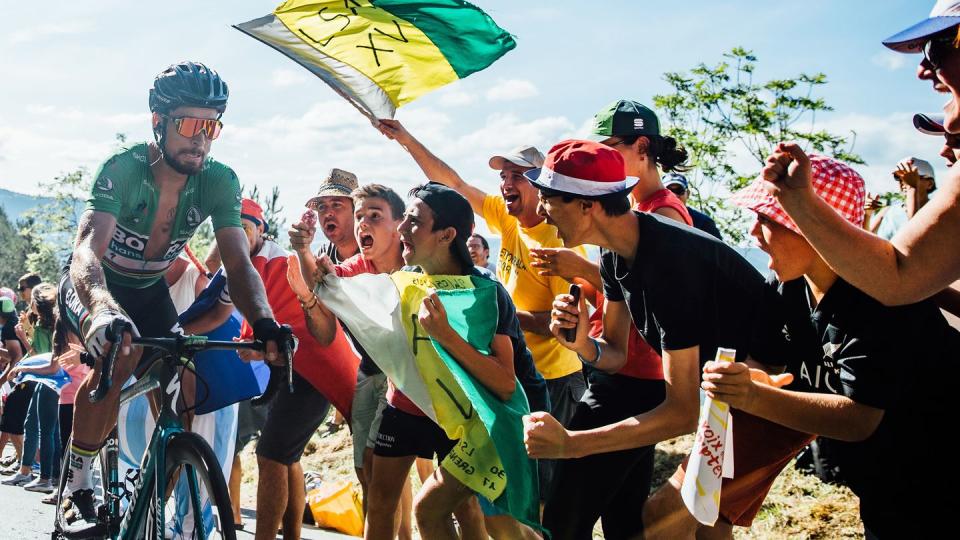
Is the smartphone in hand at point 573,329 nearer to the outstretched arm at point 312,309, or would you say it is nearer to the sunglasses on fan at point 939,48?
the outstretched arm at point 312,309

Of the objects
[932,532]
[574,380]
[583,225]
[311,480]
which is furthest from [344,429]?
[932,532]

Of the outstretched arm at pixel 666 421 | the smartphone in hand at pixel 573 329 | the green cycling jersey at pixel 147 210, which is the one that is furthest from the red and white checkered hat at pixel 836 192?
the green cycling jersey at pixel 147 210

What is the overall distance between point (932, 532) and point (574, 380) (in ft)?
10.7

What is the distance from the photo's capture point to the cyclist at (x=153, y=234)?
4.65m

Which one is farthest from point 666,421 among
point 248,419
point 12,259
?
point 12,259

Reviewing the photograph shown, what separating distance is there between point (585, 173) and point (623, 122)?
1.26 m

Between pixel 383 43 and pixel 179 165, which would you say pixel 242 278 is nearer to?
pixel 179 165

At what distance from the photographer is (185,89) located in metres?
4.87

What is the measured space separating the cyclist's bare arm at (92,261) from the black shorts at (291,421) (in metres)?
1.61

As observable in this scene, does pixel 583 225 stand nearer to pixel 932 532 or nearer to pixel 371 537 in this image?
pixel 932 532

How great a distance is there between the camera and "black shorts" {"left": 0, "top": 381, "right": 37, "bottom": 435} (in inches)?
464

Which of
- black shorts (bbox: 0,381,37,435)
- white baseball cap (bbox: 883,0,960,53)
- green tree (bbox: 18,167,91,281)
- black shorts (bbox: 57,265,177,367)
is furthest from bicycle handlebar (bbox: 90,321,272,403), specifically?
green tree (bbox: 18,167,91,281)

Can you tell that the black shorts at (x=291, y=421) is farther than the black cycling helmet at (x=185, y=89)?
Yes

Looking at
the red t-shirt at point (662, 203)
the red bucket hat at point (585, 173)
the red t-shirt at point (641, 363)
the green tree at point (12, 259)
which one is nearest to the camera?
A: the red bucket hat at point (585, 173)
